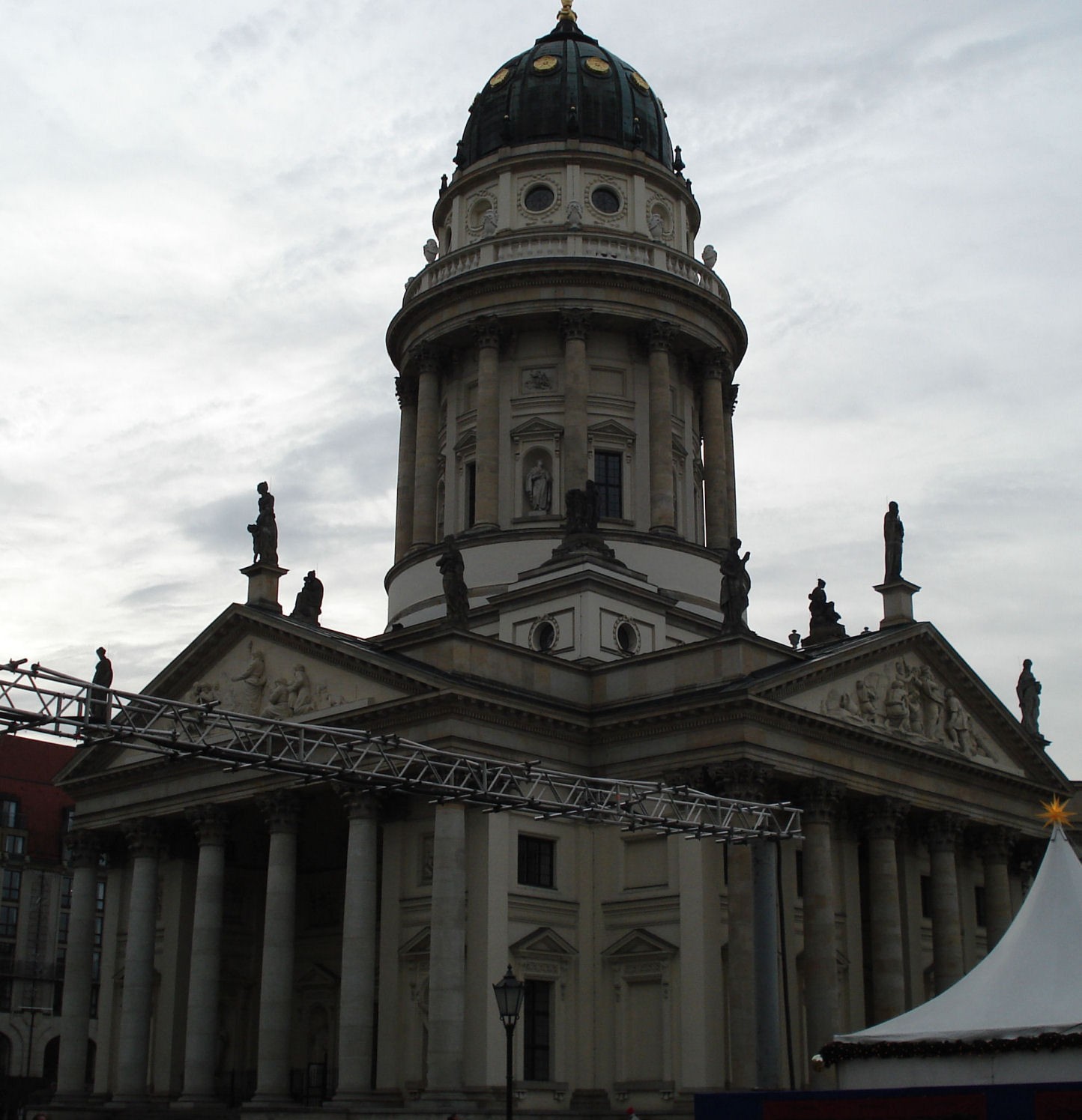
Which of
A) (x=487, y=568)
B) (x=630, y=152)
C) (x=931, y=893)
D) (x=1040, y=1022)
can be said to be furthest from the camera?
(x=630, y=152)

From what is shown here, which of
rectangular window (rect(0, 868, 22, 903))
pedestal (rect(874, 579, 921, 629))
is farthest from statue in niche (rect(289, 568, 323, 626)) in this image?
rectangular window (rect(0, 868, 22, 903))

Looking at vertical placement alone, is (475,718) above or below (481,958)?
above

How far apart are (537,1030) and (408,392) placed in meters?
27.0

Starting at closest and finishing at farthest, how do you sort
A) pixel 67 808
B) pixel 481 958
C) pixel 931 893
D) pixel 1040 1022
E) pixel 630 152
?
1. pixel 1040 1022
2. pixel 481 958
3. pixel 931 893
4. pixel 630 152
5. pixel 67 808

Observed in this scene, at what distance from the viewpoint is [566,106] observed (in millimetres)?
60656

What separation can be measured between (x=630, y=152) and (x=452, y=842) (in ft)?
100

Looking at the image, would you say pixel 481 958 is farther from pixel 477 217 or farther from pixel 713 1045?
pixel 477 217

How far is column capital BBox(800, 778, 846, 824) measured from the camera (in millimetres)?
43688

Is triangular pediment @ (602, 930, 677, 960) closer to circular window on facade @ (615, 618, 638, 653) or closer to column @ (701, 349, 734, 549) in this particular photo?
circular window on facade @ (615, 618, 638, 653)

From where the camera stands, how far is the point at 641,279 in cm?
5650

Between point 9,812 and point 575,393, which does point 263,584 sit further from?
point 9,812

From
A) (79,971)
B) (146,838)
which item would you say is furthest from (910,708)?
(79,971)

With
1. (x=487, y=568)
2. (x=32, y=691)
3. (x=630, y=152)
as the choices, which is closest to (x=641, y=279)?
(x=630, y=152)

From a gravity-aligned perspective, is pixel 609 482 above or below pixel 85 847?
above
